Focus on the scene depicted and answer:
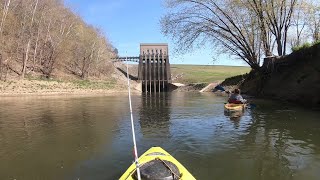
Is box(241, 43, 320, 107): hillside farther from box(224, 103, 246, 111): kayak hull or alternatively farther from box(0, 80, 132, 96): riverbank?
box(0, 80, 132, 96): riverbank

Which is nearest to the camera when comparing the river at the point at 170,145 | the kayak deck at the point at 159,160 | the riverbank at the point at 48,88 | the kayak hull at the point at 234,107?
the kayak deck at the point at 159,160

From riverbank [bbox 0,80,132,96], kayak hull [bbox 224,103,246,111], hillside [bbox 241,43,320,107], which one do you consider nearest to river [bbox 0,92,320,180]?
kayak hull [bbox 224,103,246,111]

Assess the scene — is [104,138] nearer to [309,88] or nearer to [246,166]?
[246,166]

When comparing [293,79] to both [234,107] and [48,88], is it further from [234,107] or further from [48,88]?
[48,88]

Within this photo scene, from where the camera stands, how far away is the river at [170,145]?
9.76 meters

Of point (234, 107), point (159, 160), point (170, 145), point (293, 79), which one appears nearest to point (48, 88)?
point (293, 79)

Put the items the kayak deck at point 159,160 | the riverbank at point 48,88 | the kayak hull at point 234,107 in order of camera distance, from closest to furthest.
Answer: the kayak deck at point 159,160, the kayak hull at point 234,107, the riverbank at point 48,88

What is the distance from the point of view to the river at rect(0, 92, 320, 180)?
32.0 ft

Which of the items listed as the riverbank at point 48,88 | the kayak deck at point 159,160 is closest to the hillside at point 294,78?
the kayak deck at point 159,160

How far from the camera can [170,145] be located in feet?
43.5

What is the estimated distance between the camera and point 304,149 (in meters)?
12.3

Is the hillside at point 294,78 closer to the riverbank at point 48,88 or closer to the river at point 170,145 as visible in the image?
the river at point 170,145

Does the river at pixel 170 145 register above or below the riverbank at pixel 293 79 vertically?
below

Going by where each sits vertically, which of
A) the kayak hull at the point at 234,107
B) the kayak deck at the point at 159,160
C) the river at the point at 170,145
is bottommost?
the river at the point at 170,145
